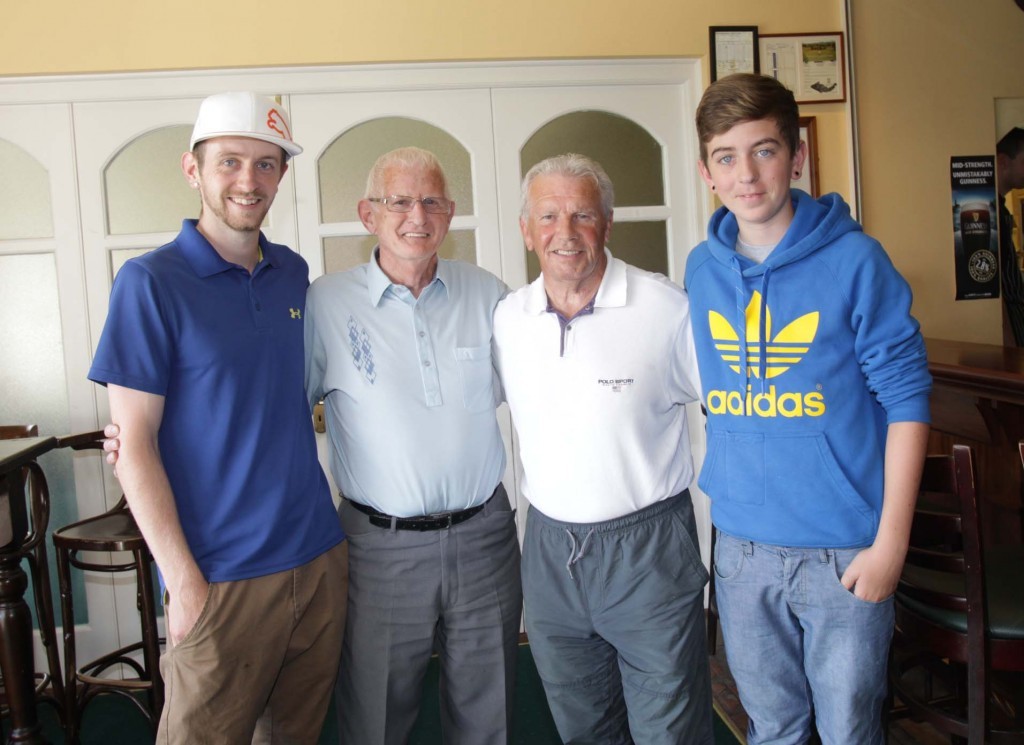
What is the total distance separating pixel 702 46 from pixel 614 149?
1.75ft

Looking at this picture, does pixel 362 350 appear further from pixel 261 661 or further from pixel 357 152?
pixel 357 152

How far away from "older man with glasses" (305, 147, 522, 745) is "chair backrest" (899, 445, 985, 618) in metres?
0.90

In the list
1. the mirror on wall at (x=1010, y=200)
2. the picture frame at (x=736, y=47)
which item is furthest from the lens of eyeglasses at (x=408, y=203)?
the mirror on wall at (x=1010, y=200)

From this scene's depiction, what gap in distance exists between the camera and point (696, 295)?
5.15 feet

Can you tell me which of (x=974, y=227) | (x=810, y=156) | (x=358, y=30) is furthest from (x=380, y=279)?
(x=974, y=227)

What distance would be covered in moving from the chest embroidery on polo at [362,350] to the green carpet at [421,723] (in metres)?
1.22

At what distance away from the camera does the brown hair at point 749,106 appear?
55.1 inches

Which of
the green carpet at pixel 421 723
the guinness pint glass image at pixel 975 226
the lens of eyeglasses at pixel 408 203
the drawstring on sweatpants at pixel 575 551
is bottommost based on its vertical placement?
the green carpet at pixel 421 723

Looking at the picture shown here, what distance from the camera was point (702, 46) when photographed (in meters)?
3.19

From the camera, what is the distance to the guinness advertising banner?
3365 mm

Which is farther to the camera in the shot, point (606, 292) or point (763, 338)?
point (606, 292)

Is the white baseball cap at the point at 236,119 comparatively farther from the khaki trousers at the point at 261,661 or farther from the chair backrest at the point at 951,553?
the chair backrest at the point at 951,553

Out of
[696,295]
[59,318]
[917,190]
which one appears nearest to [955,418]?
[917,190]

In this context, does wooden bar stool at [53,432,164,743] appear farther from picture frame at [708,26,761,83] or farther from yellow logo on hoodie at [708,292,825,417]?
picture frame at [708,26,761,83]
